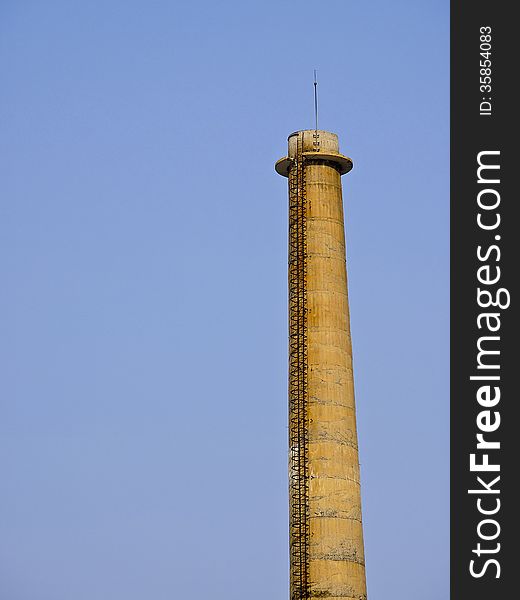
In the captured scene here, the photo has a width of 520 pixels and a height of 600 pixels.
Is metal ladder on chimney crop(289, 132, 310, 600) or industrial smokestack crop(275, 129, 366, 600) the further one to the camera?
metal ladder on chimney crop(289, 132, 310, 600)

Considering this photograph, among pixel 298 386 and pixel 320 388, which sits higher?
pixel 298 386

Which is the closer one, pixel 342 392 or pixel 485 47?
pixel 485 47

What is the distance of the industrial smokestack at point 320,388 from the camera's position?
69875mm

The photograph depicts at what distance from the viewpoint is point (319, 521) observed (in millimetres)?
69938

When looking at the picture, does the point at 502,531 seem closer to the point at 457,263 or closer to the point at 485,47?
the point at 457,263

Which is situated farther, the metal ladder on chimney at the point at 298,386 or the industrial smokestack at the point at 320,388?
the metal ladder on chimney at the point at 298,386

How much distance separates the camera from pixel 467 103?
2458 inches

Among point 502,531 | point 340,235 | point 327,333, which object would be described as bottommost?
point 502,531

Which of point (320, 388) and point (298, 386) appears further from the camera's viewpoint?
point (298, 386)

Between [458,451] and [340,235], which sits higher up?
[340,235]

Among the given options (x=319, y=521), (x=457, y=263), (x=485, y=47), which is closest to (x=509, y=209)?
(x=457, y=263)

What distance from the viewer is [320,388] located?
71125 mm

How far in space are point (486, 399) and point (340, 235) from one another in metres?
16.4

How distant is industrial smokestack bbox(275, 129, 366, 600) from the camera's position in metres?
69.9
